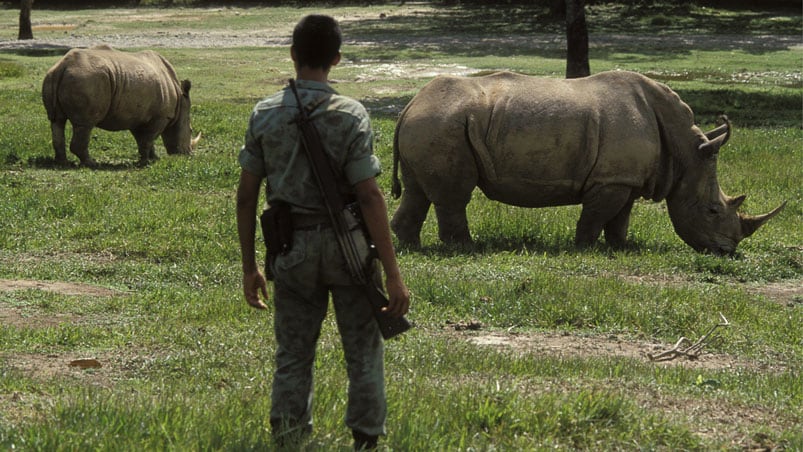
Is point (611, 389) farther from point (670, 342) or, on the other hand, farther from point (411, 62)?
point (411, 62)

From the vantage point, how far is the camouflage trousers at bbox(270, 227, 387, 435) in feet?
17.9

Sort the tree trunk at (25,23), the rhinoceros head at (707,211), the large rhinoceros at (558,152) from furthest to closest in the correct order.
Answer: the tree trunk at (25,23), the rhinoceros head at (707,211), the large rhinoceros at (558,152)

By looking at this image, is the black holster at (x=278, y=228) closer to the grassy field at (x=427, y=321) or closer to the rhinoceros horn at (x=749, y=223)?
the grassy field at (x=427, y=321)

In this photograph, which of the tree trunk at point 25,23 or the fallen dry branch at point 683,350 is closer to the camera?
the fallen dry branch at point 683,350

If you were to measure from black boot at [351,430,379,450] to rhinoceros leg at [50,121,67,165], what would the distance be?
42.3 ft

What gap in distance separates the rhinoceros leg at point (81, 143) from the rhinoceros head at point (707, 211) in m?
8.86

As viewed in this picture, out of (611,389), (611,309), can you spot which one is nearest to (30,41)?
(611,309)

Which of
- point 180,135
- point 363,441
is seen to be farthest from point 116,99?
point 363,441

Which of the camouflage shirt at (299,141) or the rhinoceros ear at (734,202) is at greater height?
the camouflage shirt at (299,141)

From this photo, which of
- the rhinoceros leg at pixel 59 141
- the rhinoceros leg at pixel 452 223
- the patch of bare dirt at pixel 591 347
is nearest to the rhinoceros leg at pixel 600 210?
the rhinoceros leg at pixel 452 223

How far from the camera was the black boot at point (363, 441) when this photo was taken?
216 inches

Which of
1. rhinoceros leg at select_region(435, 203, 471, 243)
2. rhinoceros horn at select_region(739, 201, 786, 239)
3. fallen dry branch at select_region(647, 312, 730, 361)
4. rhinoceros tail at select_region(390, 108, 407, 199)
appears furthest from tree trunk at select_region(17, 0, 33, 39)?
fallen dry branch at select_region(647, 312, 730, 361)

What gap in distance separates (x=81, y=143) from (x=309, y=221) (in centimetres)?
1272

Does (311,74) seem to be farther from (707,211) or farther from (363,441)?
(707,211)
